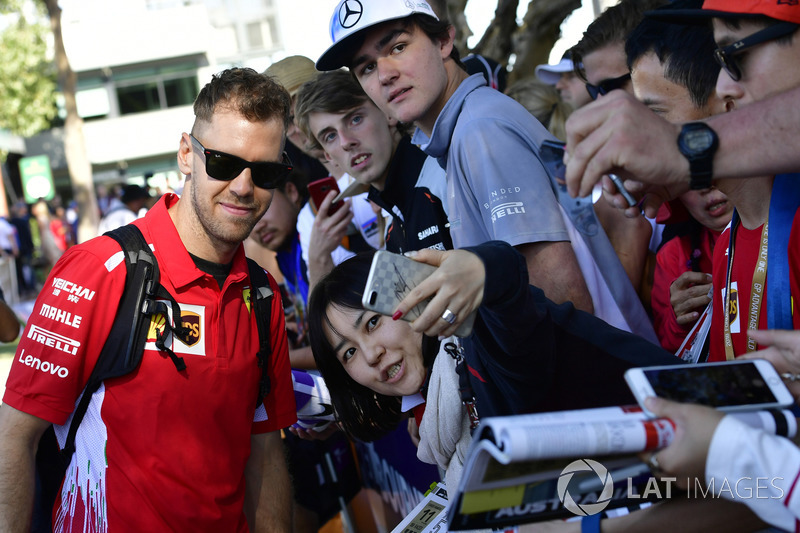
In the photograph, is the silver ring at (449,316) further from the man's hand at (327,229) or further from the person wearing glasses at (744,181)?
the man's hand at (327,229)

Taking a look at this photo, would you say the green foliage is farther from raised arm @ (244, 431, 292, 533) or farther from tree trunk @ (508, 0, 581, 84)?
raised arm @ (244, 431, 292, 533)

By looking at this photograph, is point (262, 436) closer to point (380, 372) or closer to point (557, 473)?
point (380, 372)

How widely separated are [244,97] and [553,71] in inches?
119

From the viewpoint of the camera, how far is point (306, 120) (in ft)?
14.1

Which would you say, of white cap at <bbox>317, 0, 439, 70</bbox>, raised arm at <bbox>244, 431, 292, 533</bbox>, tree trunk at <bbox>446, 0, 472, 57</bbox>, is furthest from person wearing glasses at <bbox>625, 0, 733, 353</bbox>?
tree trunk at <bbox>446, 0, 472, 57</bbox>

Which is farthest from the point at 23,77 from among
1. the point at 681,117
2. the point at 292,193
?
the point at 681,117

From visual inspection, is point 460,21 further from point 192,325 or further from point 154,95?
point 154,95

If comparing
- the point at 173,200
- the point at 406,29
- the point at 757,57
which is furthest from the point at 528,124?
the point at 173,200

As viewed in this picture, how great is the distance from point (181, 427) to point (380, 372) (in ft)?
2.72

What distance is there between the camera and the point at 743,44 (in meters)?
1.73

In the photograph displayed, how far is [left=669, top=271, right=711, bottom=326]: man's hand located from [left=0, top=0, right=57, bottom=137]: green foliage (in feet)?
103

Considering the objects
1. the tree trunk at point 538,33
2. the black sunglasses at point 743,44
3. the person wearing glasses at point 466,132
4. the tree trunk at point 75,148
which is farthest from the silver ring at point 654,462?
the tree trunk at point 75,148

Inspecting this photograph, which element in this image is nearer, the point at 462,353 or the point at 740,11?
the point at 740,11

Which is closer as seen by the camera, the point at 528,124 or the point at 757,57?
the point at 757,57
